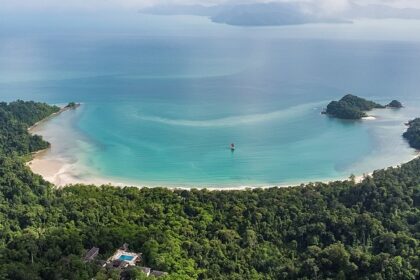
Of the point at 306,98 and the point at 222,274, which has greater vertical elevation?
the point at 306,98

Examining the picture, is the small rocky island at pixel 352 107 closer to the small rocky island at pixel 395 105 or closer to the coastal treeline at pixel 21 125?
the small rocky island at pixel 395 105

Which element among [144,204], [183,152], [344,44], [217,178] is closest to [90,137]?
[183,152]

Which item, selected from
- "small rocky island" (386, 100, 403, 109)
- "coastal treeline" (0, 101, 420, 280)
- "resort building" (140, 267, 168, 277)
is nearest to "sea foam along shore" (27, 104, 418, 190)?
"coastal treeline" (0, 101, 420, 280)

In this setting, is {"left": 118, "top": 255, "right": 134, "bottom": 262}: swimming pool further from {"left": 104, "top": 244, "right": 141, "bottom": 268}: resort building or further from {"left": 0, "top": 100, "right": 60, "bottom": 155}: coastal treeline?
{"left": 0, "top": 100, "right": 60, "bottom": 155}: coastal treeline

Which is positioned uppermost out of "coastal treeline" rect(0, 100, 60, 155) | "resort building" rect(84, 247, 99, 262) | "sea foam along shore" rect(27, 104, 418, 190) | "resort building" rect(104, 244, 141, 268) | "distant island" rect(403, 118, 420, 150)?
"coastal treeline" rect(0, 100, 60, 155)

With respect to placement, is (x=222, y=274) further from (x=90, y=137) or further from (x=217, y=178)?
(x=90, y=137)

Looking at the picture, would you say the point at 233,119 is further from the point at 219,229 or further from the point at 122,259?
the point at 122,259

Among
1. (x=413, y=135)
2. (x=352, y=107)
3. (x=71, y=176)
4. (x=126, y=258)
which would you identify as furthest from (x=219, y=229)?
(x=352, y=107)
